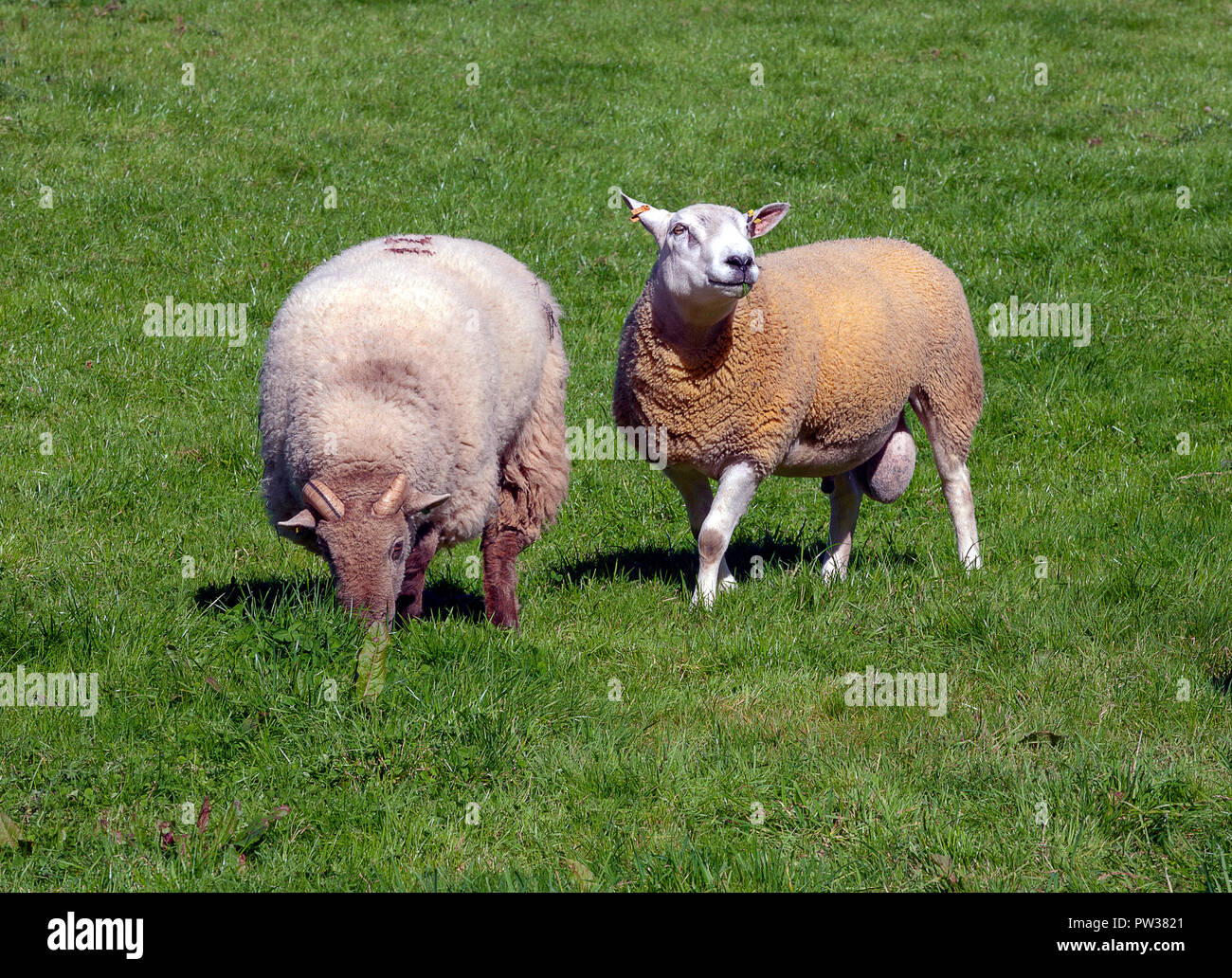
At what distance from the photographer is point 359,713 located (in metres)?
4.23

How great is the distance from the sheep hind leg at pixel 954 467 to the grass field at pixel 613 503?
0.14 m

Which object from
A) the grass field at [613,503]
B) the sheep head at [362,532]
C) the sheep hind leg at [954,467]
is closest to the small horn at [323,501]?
the sheep head at [362,532]

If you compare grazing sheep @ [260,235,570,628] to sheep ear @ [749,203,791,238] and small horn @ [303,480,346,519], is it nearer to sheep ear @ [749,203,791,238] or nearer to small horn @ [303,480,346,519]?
small horn @ [303,480,346,519]

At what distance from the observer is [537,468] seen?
5867 mm

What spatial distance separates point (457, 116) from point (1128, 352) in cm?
723

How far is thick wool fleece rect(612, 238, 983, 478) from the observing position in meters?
5.76
